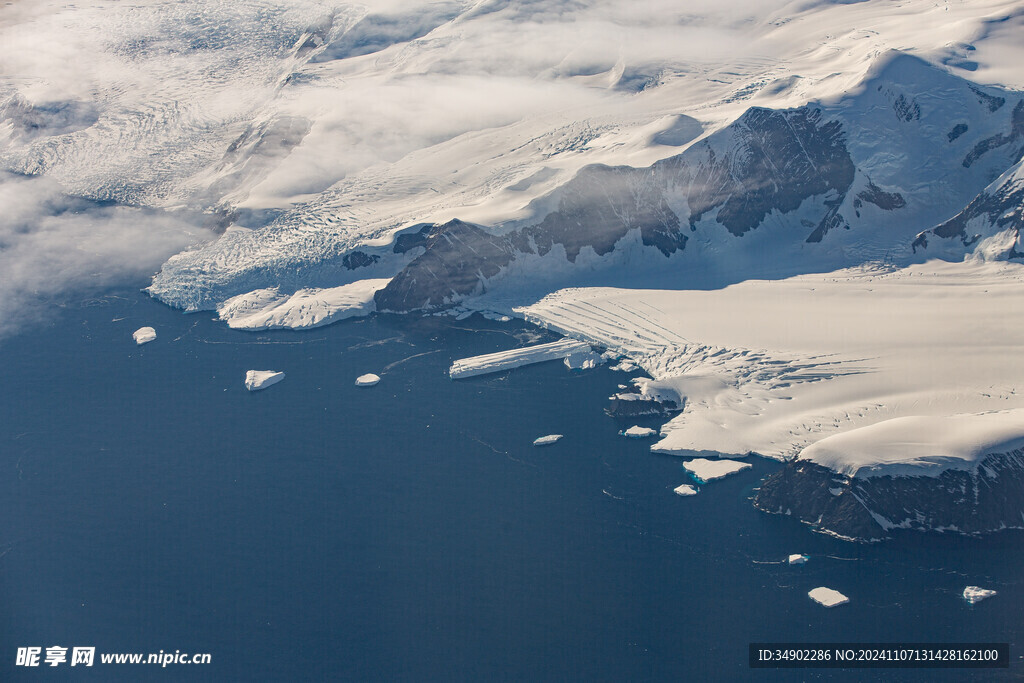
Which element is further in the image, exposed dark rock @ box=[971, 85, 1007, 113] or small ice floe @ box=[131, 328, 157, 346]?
exposed dark rock @ box=[971, 85, 1007, 113]

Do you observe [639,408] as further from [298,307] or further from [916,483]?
[298,307]

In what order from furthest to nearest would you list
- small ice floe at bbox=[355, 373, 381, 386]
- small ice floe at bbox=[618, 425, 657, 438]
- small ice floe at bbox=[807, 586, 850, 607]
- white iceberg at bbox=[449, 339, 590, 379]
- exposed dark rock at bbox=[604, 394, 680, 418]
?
white iceberg at bbox=[449, 339, 590, 379] < small ice floe at bbox=[355, 373, 381, 386] < exposed dark rock at bbox=[604, 394, 680, 418] < small ice floe at bbox=[618, 425, 657, 438] < small ice floe at bbox=[807, 586, 850, 607]

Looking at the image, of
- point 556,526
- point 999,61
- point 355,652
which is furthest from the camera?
point 999,61

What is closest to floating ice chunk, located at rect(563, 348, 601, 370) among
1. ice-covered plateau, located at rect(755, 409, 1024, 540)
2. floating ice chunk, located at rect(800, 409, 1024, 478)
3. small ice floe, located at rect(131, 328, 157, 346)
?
floating ice chunk, located at rect(800, 409, 1024, 478)

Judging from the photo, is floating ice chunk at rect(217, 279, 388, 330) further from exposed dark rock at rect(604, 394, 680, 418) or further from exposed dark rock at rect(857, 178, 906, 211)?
exposed dark rock at rect(857, 178, 906, 211)

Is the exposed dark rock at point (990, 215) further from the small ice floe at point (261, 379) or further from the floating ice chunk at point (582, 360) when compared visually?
the small ice floe at point (261, 379)

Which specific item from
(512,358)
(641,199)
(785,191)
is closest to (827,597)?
(512,358)

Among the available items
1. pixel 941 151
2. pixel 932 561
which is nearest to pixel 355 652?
pixel 932 561

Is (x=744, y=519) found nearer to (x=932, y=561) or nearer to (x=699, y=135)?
(x=932, y=561)
